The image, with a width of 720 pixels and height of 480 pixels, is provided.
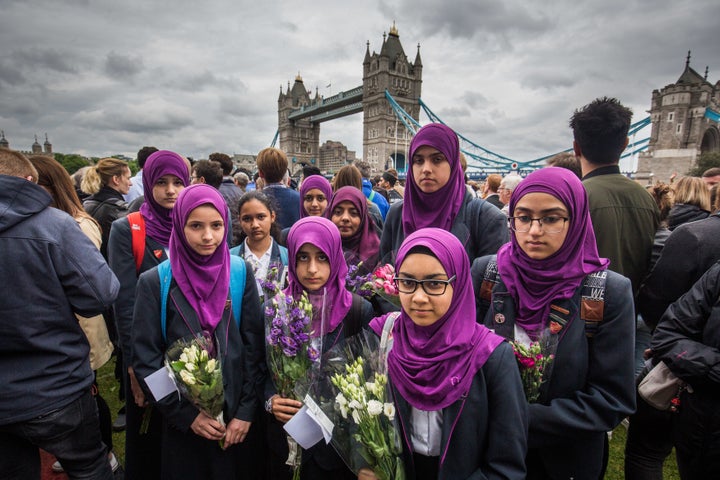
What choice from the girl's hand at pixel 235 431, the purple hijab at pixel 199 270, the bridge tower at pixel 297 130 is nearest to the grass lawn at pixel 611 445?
the girl's hand at pixel 235 431

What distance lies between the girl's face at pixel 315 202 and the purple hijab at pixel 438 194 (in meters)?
1.38

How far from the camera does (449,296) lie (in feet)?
4.67

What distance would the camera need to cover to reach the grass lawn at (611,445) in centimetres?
279

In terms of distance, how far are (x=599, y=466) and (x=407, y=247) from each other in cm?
134

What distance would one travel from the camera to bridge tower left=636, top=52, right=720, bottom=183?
42.2 meters

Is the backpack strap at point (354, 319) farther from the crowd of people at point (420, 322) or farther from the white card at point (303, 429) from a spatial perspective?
the white card at point (303, 429)

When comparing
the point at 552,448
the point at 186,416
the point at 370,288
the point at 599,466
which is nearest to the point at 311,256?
the point at 370,288

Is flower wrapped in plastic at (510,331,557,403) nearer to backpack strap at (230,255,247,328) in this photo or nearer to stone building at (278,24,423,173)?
backpack strap at (230,255,247,328)

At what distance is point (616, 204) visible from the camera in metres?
2.38

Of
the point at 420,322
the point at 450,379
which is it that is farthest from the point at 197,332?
the point at 450,379

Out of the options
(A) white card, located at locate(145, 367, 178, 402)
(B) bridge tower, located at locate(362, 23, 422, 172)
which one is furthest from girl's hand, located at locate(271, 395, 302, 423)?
(B) bridge tower, located at locate(362, 23, 422, 172)

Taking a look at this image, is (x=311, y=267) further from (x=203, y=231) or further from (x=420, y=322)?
(x=420, y=322)

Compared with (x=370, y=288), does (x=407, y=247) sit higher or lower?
higher

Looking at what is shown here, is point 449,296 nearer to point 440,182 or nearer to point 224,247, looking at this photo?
point 440,182
